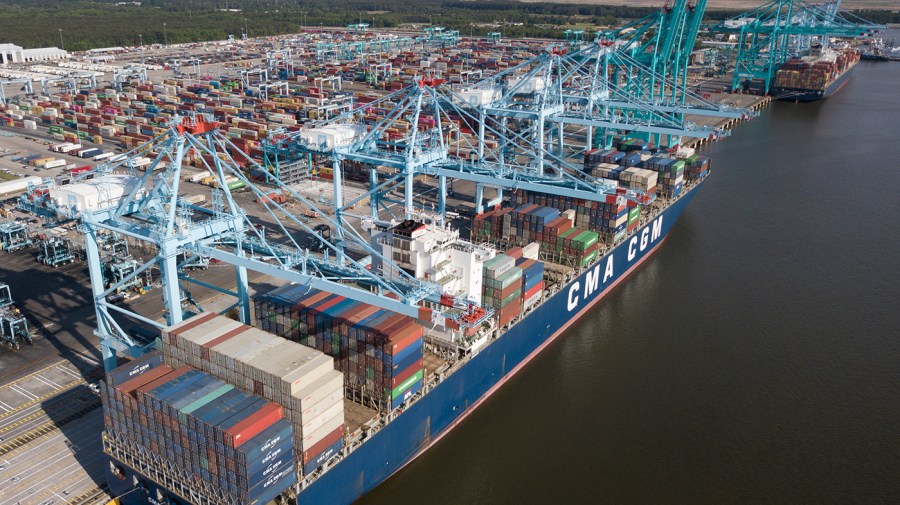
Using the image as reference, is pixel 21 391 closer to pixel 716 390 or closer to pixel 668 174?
pixel 716 390

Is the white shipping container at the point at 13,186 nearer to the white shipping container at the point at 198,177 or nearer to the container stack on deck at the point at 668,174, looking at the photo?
the white shipping container at the point at 198,177

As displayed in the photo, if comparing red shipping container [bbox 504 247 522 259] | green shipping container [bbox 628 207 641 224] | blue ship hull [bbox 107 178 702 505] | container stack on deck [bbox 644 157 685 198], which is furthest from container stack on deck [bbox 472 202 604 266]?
container stack on deck [bbox 644 157 685 198]

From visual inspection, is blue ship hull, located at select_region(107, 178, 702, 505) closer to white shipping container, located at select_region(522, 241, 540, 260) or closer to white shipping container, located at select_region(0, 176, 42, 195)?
white shipping container, located at select_region(522, 241, 540, 260)

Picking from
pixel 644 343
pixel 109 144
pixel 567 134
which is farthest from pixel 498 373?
pixel 109 144

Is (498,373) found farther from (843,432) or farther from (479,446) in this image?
(843,432)

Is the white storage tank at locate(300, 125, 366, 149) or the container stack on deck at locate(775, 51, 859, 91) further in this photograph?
the container stack on deck at locate(775, 51, 859, 91)

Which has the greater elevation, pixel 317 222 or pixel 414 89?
pixel 414 89
